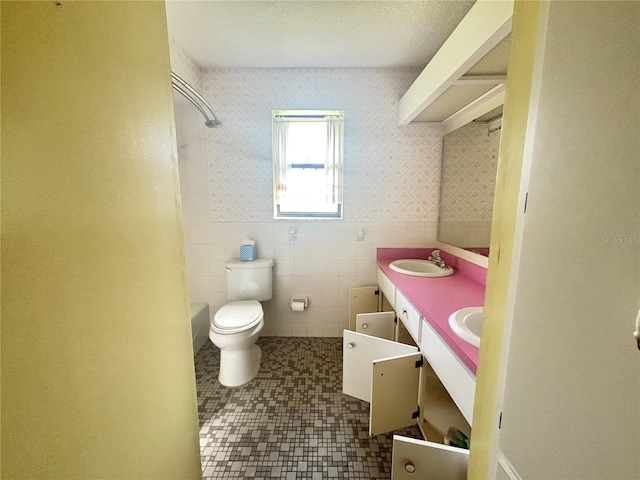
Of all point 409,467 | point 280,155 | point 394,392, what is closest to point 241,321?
point 394,392

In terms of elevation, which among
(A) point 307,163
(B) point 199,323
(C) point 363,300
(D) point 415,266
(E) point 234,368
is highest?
(A) point 307,163

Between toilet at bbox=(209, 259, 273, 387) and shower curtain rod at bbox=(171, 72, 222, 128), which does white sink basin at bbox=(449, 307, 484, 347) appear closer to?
toilet at bbox=(209, 259, 273, 387)

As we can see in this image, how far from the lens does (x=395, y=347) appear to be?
1.34m

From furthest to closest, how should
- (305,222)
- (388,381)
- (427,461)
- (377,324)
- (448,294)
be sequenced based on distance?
(305,222), (377,324), (448,294), (388,381), (427,461)

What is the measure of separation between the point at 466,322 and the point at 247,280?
1635mm

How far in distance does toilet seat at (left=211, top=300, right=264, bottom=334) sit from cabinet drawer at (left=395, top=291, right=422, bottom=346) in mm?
1011

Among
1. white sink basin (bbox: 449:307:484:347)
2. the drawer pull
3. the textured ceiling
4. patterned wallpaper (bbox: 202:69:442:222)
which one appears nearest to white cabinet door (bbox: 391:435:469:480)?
the drawer pull

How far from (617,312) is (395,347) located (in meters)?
1.08

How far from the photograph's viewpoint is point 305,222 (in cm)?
223

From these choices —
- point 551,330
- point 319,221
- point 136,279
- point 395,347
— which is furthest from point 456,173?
point 136,279

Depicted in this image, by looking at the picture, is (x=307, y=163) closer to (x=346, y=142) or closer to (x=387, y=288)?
Result: (x=346, y=142)

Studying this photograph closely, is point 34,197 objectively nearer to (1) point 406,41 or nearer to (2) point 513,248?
(2) point 513,248

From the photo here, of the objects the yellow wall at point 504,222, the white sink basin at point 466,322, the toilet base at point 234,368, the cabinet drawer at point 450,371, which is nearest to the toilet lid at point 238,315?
the toilet base at point 234,368

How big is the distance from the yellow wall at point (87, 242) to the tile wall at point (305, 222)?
157cm
